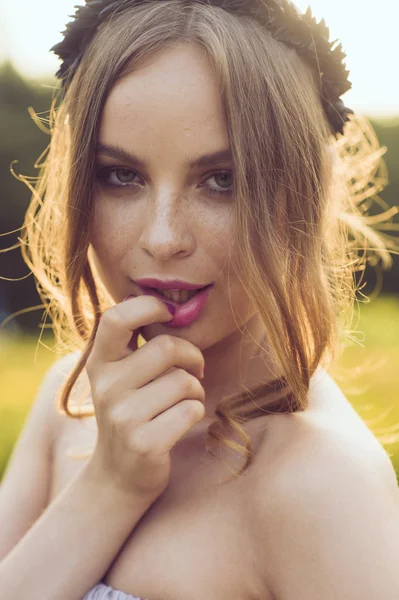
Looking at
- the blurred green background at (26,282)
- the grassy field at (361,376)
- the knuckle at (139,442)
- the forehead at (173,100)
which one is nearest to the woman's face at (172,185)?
the forehead at (173,100)

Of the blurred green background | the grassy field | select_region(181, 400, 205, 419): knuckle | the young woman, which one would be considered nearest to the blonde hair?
the young woman

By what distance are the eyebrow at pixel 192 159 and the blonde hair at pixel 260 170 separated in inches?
1.1

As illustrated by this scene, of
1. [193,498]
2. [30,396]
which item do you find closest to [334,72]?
[193,498]

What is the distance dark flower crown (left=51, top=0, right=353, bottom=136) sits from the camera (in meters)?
1.47

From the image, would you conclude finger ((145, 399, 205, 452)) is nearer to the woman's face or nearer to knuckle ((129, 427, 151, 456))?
knuckle ((129, 427, 151, 456))

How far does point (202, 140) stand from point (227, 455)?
633 mm

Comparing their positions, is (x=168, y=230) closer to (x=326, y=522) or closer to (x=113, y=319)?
(x=113, y=319)

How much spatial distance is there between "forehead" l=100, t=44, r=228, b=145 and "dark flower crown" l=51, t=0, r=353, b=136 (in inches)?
7.5

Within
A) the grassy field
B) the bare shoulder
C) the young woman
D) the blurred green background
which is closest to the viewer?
the bare shoulder

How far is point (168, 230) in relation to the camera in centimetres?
135

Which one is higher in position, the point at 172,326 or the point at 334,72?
the point at 334,72

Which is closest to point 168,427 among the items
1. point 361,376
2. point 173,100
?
point 173,100

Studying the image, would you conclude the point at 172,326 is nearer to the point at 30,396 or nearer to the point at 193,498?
the point at 193,498

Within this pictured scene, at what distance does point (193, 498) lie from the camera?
1.46 meters
